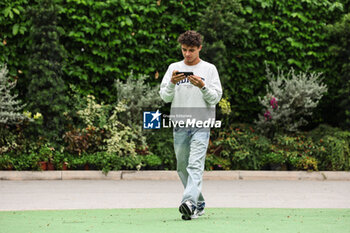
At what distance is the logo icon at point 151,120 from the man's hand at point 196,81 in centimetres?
598

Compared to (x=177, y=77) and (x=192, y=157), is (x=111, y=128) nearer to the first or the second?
(x=192, y=157)

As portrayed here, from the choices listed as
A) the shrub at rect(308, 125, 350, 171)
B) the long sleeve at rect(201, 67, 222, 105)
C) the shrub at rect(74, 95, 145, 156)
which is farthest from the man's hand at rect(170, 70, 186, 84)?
the shrub at rect(308, 125, 350, 171)

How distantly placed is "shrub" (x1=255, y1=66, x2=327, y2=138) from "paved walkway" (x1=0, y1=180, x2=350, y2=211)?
1.81 meters

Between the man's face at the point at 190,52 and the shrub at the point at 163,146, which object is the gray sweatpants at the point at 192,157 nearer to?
the man's face at the point at 190,52

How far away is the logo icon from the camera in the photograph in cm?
→ 1231

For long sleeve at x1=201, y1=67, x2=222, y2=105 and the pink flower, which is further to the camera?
the pink flower

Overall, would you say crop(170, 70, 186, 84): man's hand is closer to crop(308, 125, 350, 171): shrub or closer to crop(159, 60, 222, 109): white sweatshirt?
crop(159, 60, 222, 109): white sweatshirt

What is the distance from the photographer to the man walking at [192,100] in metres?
6.45

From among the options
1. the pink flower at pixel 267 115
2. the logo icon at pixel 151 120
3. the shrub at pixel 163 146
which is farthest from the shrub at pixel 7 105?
the pink flower at pixel 267 115

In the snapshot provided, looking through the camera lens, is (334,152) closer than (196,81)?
No

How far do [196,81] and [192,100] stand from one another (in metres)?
0.33

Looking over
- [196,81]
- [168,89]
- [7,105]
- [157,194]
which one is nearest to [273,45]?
[157,194]

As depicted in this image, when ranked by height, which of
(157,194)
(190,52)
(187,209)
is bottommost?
(157,194)

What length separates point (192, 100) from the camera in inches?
260
